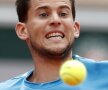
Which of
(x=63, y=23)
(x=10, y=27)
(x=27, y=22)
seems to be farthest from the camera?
(x=10, y=27)

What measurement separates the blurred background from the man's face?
373 inches

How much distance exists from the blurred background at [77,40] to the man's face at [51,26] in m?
9.48

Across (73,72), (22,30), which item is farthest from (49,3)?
(73,72)

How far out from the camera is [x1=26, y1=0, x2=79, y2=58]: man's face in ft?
18.1

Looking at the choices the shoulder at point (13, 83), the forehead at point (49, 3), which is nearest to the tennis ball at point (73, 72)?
the forehead at point (49, 3)

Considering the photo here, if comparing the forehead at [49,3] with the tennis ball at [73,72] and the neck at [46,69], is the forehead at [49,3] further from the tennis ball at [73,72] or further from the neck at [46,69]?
the tennis ball at [73,72]

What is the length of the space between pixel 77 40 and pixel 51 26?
1125cm

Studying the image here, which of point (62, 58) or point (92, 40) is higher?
point (62, 58)

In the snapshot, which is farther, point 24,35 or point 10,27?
point 10,27

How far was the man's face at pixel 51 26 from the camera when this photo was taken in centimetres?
551

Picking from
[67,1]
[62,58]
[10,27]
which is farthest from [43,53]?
[10,27]

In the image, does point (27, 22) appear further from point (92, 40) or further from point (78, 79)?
point (92, 40)

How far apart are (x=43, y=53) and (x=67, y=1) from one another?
58 centimetres

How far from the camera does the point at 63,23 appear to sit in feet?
18.2
